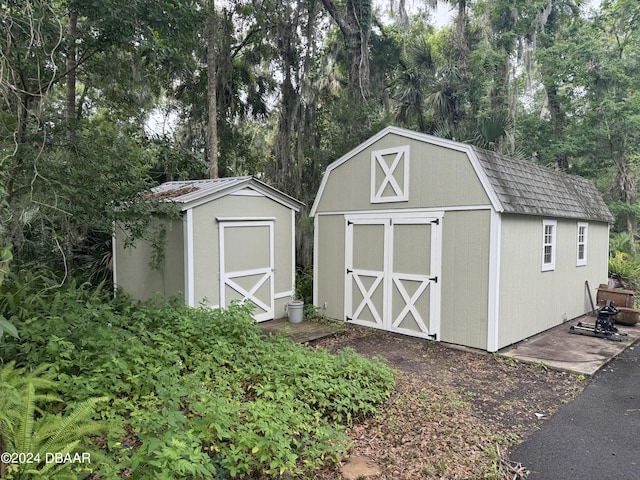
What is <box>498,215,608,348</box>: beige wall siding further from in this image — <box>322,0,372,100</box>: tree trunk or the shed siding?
<box>322,0,372,100</box>: tree trunk

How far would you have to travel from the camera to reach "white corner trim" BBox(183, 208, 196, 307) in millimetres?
6574

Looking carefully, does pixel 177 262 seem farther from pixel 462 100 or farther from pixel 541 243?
pixel 462 100

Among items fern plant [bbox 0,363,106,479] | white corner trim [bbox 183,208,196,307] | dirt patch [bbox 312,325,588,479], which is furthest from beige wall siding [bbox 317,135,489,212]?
fern plant [bbox 0,363,106,479]

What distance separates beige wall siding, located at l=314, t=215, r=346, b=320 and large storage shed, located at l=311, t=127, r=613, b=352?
23mm

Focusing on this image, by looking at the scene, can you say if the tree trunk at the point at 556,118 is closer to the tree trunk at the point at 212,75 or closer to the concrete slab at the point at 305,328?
the concrete slab at the point at 305,328

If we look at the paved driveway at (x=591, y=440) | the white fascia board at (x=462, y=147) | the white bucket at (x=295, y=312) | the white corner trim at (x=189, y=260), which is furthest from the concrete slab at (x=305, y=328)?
the paved driveway at (x=591, y=440)

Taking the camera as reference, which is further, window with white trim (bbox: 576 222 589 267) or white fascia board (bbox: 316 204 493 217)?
window with white trim (bbox: 576 222 589 267)

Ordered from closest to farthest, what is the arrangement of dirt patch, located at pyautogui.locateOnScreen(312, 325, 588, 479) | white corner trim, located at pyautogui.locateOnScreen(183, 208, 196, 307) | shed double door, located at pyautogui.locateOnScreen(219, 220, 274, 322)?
dirt patch, located at pyautogui.locateOnScreen(312, 325, 588, 479) → white corner trim, located at pyautogui.locateOnScreen(183, 208, 196, 307) → shed double door, located at pyautogui.locateOnScreen(219, 220, 274, 322)

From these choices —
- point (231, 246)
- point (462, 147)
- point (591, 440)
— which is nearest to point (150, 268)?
point (231, 246)

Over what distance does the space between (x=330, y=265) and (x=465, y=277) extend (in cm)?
292

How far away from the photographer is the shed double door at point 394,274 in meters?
6.59

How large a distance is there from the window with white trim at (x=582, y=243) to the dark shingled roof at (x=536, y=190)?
0.23m

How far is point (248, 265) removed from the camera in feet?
24.8

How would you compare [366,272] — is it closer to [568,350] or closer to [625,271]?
[568,350]
